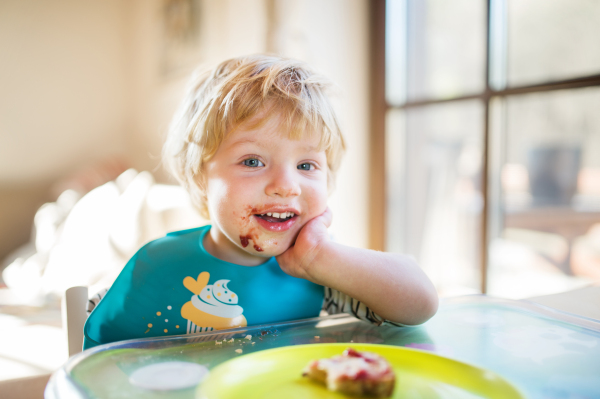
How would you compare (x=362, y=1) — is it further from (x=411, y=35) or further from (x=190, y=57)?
(x=190, y=57)

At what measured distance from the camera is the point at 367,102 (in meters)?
2.46

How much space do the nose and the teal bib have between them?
169 millimetres

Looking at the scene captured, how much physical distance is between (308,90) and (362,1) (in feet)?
6.04

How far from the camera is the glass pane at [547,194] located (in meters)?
1.66

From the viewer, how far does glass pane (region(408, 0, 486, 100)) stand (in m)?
1.97

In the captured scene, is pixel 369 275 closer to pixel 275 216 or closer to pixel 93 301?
pixel 275 216

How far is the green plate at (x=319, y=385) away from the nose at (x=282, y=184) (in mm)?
249

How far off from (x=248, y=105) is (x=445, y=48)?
1698 millimetres

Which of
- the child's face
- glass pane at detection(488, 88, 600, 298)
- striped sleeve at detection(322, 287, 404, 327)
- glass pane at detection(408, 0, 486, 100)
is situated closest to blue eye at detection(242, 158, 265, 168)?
the child's face

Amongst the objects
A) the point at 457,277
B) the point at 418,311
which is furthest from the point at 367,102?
the point at 418,311

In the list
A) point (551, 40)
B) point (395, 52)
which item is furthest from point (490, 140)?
point (395, 52)

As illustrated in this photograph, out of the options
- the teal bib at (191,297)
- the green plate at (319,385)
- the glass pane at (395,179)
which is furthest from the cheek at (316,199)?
the glass pane at (395,179)

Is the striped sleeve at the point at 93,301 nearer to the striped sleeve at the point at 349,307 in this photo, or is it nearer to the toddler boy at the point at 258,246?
the toddler boy at the point at 258,246

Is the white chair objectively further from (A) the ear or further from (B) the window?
(B) the window
